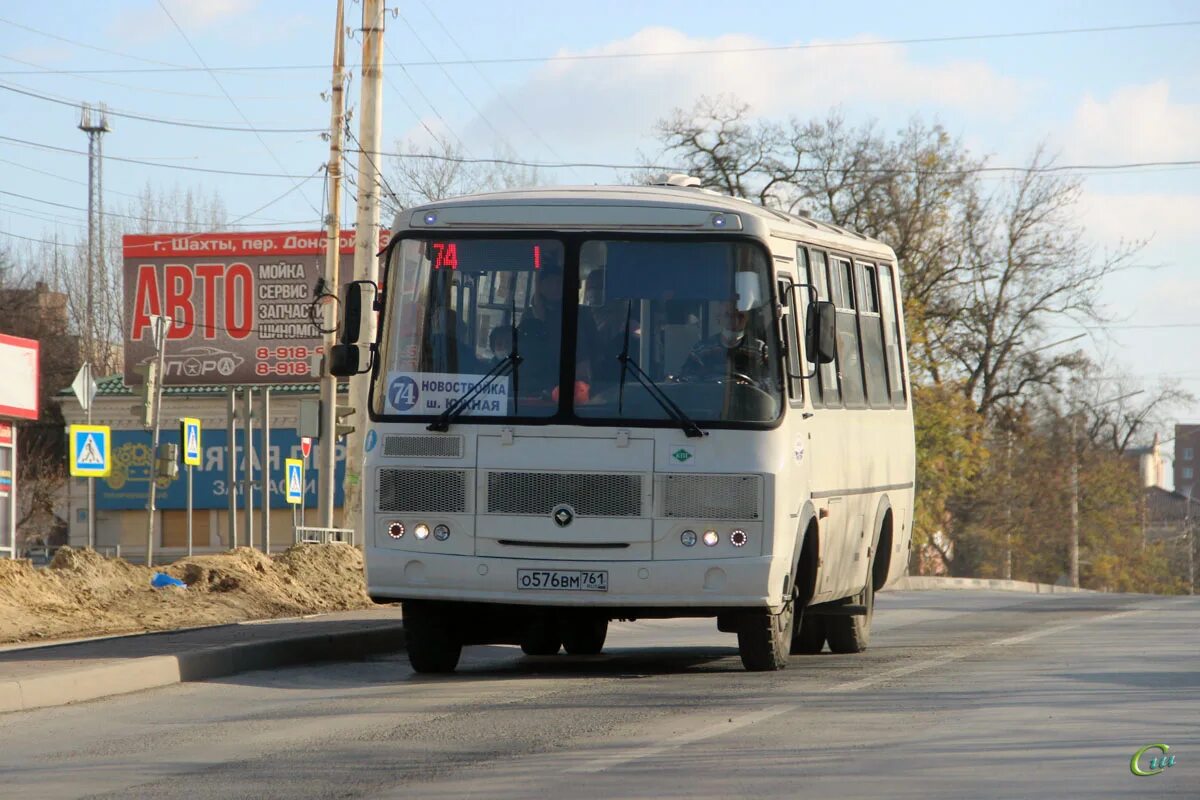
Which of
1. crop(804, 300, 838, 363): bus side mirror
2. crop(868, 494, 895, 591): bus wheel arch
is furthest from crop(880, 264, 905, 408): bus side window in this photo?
crop(804, 300, 838, 363): bus side mirror

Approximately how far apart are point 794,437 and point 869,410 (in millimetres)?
2882

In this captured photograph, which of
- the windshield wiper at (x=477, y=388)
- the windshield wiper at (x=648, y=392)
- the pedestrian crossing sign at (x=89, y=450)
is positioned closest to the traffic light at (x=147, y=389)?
the pedestrian crossing sign at (x=89, y=450)

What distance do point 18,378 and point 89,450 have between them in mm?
5132

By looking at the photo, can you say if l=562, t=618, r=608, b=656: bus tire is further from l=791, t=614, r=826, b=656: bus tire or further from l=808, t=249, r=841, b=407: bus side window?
l=808, t=249, r=841, b=407: bus side window

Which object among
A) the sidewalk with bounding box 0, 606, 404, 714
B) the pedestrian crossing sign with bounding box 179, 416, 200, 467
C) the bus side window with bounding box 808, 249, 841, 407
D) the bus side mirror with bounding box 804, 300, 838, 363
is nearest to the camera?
the sidewalk with bounding box 0, 606, 404, 714

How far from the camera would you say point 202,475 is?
61906 millimetres

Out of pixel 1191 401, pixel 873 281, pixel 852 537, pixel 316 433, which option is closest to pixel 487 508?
pixel 852 537

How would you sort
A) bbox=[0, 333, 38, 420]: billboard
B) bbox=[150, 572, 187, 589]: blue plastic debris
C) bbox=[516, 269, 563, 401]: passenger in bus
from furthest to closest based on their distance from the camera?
1. bbox=[0, 333, 38, 420]: billboard
2. bbox=[150, 572, 187, 589]: blue plastic debris
3. bbox=[516, 269, 563, 401]: passenger in bus

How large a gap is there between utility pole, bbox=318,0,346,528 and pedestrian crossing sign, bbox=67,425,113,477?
3.91 meters

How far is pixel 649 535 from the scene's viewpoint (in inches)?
482

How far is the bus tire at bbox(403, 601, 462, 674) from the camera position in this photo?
13203mm

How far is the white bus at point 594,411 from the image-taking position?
482 inches

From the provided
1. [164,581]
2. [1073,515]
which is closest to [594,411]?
[164,581]

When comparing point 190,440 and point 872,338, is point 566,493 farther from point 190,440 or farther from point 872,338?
point 190,440
